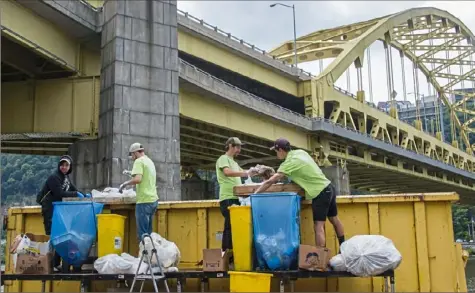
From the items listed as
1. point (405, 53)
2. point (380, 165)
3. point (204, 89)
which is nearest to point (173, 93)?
point (204, 89)

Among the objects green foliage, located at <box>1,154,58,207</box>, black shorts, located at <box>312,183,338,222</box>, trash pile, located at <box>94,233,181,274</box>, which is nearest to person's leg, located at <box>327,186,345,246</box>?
black shorts, located at <box>312,183,338,222</box>

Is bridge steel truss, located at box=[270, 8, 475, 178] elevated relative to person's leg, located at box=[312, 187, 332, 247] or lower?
elevated

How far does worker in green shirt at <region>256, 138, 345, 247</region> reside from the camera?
21.5 feet

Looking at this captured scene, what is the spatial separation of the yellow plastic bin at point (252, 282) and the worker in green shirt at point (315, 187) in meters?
0.92

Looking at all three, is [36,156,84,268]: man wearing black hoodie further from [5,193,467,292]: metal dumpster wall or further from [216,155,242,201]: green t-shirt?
[216,155,242,201]: green t-shirt

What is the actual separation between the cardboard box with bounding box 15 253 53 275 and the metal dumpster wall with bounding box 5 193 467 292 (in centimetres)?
56

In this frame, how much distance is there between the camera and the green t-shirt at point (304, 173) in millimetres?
6637

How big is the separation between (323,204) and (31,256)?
3.66m

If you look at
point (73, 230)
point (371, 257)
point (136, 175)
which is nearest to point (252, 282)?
point (371, 257)

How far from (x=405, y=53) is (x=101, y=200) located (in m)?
60.8

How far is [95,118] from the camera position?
18.4m

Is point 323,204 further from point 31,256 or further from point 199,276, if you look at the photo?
point 31,256

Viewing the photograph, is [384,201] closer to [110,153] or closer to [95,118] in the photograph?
[110,153]

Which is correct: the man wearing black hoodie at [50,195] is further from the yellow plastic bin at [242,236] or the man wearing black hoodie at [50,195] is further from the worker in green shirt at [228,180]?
the yellow plastic bin at [242,236]
